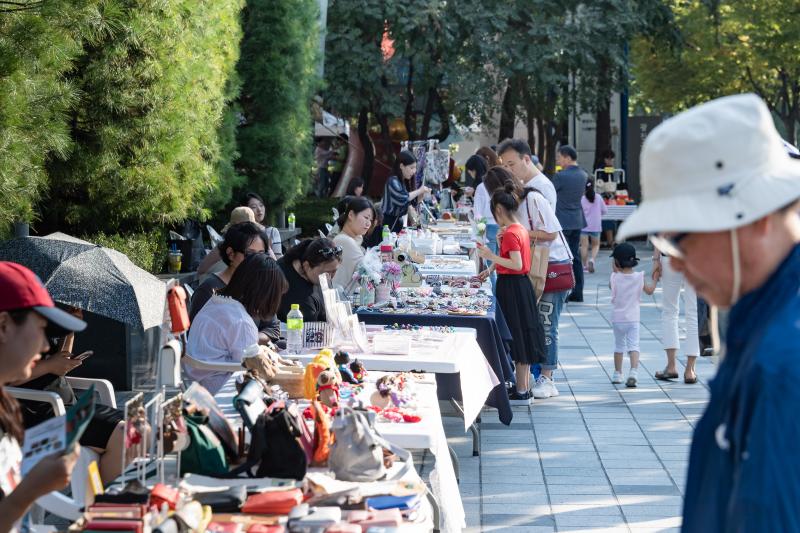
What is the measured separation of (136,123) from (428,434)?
5.69 metres

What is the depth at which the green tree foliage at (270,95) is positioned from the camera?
16.0m

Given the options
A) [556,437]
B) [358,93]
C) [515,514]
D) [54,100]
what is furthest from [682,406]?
[358,93]

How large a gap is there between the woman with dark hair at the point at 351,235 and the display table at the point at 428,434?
10.2ft

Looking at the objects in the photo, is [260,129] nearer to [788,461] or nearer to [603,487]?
[603,487]

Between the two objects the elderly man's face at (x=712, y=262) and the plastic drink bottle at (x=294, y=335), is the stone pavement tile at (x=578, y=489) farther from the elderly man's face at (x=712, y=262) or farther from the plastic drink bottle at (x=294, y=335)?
the elderly man's face at (x=712, y=262)

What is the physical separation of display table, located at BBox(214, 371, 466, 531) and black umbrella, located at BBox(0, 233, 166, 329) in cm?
93

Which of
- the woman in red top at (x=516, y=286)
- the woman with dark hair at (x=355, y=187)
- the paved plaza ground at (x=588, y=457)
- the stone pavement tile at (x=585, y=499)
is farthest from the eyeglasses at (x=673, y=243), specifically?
the woman with dark hair at (x=355, y=187)

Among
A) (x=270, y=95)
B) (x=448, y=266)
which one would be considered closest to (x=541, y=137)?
(x=270, y=95)

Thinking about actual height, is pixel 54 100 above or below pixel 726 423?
above

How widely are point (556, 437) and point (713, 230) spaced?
6358 mm

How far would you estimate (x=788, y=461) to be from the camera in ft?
5.64

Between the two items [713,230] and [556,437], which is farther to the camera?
[556,437]

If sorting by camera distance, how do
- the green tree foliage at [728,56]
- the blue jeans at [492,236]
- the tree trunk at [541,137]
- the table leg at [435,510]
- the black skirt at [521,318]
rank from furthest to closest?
the tree trunk at [541,137] → the green tree foliage at [728,56] → the blue jeans at [492,236] → the black skirt at [521,318] → the table leg at [435,510]

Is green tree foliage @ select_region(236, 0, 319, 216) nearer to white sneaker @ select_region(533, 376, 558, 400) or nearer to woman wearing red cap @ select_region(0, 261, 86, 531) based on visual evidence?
white sneaker @ select_region(533, 376, 558, 400)
